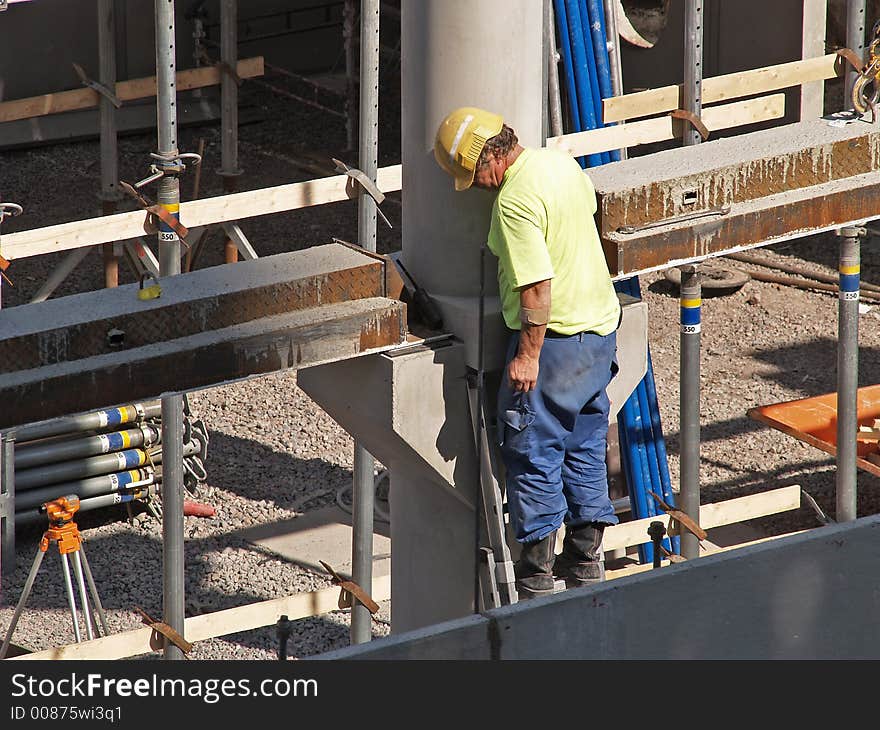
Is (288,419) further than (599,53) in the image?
Yes

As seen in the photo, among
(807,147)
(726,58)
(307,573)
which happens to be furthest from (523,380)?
(726,58)

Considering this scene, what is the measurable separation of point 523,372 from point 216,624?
7.67 ft

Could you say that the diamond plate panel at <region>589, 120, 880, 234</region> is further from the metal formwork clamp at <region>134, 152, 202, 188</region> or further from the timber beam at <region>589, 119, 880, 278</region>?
the metal formwork clamp at <region>134, 152, 202, 188</region>

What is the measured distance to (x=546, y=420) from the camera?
5.50 meters

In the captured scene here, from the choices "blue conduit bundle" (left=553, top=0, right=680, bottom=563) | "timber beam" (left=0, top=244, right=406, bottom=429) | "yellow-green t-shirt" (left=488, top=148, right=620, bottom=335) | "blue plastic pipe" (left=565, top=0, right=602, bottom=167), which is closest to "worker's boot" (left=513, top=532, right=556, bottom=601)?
"yellow-green t-shirt" (left=488, top=148, right=620, bottom=335)

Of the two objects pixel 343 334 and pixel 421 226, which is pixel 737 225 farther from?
pixel 343 334

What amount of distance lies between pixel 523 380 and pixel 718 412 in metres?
5.67

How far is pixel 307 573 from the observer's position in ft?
28.7

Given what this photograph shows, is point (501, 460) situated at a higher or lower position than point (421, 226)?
lower

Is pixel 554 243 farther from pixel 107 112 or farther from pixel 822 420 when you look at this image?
pixel 107 112

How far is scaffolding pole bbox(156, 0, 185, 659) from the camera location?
6246 millimetres

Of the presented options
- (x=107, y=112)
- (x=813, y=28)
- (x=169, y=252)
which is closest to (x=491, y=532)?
(x=169, y=252)
